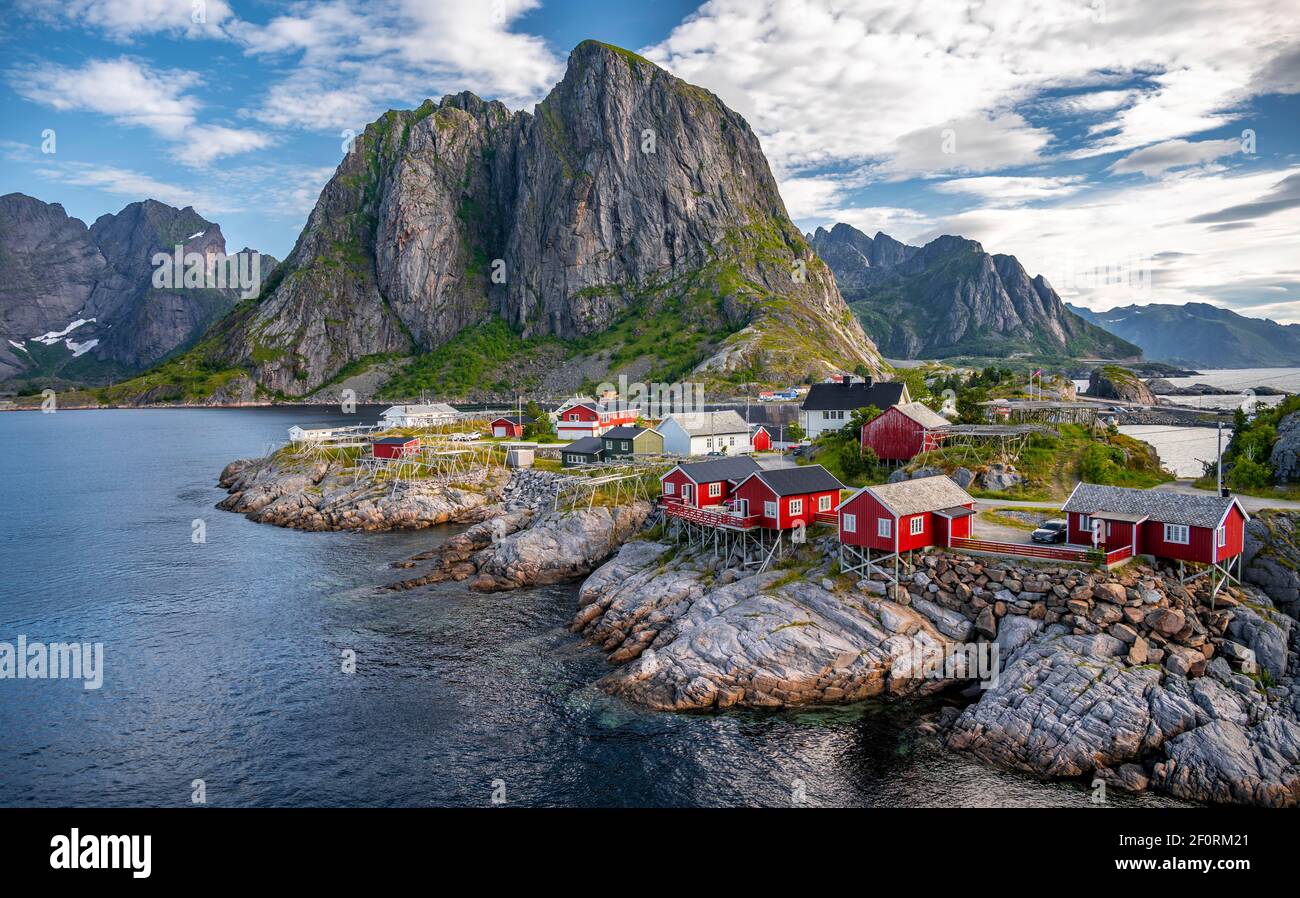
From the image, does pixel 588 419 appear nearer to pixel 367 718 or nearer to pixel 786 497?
pixel 786 497

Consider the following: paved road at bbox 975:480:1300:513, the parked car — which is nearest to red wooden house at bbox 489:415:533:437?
paved road at bbox 975:480:1300:513

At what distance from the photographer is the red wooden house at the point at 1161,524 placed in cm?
3566

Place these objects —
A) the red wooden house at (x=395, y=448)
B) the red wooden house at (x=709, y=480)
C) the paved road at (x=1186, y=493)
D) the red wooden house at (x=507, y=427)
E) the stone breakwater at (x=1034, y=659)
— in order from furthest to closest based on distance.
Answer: the red wooden house at (x=507, y=427) → the red wooden house at (x=395, y=448) → the red wooden house at (x=709, y=480) → the paved road at (x=1186, y=493) → the stone breakwater at (x=1034, y=659)

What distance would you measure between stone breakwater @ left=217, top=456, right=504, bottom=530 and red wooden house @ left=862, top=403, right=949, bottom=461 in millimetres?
38781

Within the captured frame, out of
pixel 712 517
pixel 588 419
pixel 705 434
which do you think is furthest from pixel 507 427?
pixel 712 517

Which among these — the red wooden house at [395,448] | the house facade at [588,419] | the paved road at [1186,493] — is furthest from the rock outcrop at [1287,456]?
the red wooden house at [395,448]

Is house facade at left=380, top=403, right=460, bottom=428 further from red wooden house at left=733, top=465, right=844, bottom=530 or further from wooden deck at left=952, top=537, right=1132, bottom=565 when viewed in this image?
wooden deck at left=952, top=537, right=1132, bottom=565

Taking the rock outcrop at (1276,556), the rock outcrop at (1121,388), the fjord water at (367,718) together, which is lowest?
the fjord water at (367,718)

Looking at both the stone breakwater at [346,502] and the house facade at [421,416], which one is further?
the house facade at [421,416]

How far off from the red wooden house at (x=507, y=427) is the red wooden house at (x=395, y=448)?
22.1 m

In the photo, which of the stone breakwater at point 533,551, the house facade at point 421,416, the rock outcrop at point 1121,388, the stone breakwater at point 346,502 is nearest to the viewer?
the stone breakwater at point 533,551

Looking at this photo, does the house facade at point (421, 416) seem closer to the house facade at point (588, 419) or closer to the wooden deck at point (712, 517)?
the house facade at point (588, 419)

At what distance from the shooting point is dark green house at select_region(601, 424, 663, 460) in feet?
254

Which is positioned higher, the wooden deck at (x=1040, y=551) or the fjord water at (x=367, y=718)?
the wooden deck at (x=1040, y=551)
